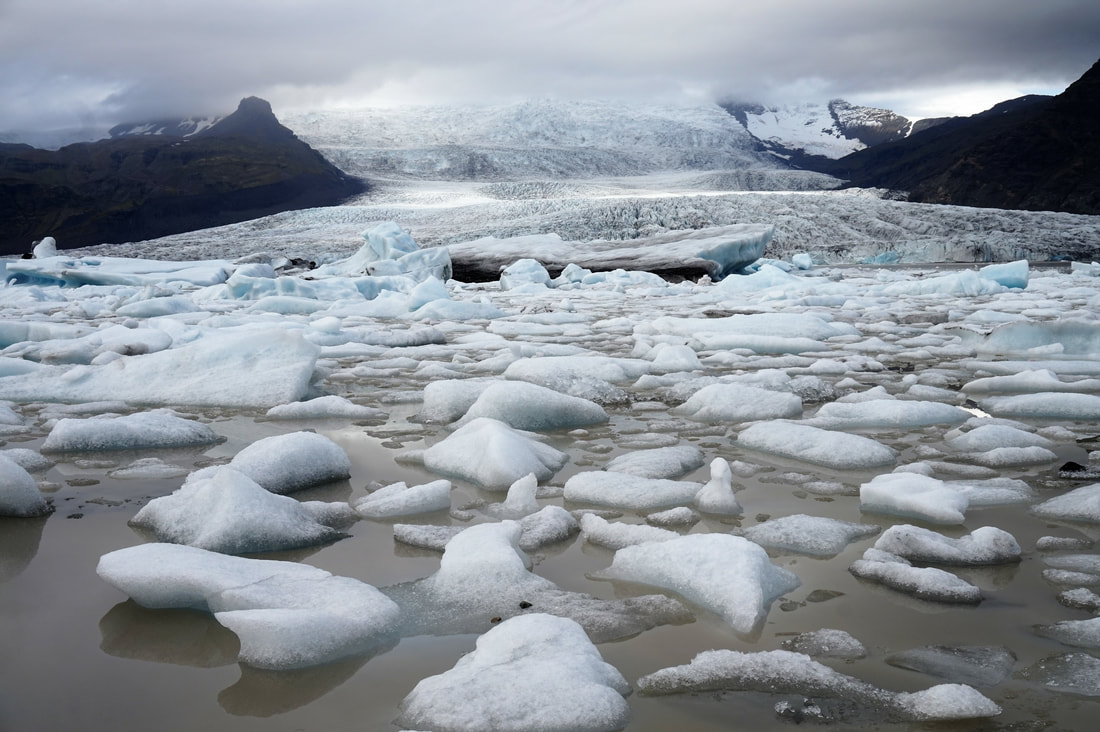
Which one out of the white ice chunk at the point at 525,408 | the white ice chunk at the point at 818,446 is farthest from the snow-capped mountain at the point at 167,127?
the white ice chunk at the point at 818,446

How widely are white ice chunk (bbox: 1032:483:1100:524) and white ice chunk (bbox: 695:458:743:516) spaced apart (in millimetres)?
653

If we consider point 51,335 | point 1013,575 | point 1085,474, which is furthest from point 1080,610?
point 51,335

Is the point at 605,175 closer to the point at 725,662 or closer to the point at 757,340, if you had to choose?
the point at 757,340

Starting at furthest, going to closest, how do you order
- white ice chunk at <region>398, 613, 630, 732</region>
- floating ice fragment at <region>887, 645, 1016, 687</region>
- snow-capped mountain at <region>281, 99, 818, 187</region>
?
snow-capped mountain at <region>281, 99, 818, 187</region>
floating ice fragment at <region>887, 645, 1016, 687</region>
white ice chunk at <region>398, 613, 630, 732</region>

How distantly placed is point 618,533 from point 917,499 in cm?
67

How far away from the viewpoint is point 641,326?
571 centimetres

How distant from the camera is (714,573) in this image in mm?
1324

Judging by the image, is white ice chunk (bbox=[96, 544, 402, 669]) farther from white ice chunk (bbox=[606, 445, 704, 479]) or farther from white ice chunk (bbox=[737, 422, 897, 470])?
white ice chunk (bbox=[737, 422, 897, 470])

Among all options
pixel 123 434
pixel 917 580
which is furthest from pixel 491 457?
pixel 123 434

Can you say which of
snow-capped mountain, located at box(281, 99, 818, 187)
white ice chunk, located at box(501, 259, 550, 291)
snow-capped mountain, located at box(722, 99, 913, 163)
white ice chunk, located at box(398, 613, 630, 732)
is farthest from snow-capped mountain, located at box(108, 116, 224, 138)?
white ice chunk, located at box(398, 613, 630, 732)

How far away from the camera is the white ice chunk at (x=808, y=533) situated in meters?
1.54

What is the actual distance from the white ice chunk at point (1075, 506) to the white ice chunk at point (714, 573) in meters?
0.72

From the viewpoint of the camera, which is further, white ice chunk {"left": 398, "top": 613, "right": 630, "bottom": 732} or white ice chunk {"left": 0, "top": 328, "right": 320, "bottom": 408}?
white ice chunk {"left": 0, "top": 328, "right": 320, "bottom": 408}

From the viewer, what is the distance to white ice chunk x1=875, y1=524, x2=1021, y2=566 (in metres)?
1.46
